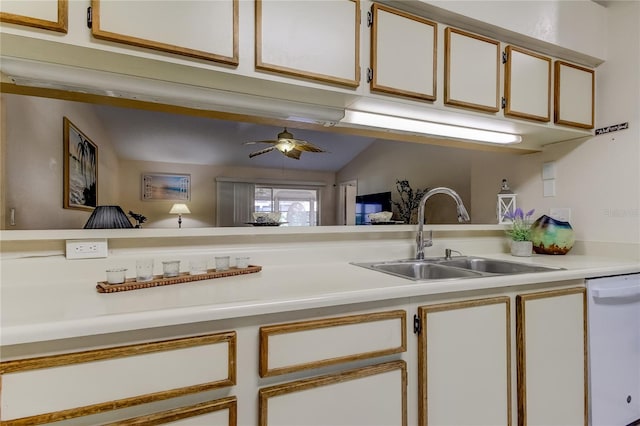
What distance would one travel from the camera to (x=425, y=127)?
1.71 meters

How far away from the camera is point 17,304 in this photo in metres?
0.79

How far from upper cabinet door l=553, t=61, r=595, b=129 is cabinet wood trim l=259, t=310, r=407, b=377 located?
5.01 feet

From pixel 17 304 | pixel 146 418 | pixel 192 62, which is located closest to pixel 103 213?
pixel 17 304

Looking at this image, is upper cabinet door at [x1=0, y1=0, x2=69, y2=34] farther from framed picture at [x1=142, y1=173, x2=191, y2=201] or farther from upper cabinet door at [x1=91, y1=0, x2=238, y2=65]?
framed picture at [x1=142, y1=173, x2=191, y2=201]

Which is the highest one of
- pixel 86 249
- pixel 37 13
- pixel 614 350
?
pixel 37 13

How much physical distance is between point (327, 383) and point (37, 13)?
1303 millimetres

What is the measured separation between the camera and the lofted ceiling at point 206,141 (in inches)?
157

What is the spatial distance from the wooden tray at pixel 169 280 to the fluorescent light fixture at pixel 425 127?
86cm

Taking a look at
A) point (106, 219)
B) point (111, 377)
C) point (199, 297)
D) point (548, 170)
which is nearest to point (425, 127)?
point (548, 170)

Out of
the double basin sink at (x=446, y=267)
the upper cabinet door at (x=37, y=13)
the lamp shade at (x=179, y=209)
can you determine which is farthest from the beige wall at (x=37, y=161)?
the lamp shade at (x=179, y=209)

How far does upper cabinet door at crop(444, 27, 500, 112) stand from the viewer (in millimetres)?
1443

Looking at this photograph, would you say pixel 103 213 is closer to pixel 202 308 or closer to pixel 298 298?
pixel 202 308

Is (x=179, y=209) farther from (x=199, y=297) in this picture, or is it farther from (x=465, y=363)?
(x=465, y=363)

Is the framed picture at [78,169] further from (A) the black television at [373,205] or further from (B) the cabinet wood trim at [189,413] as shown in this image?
(A) the black television at [373,205]
